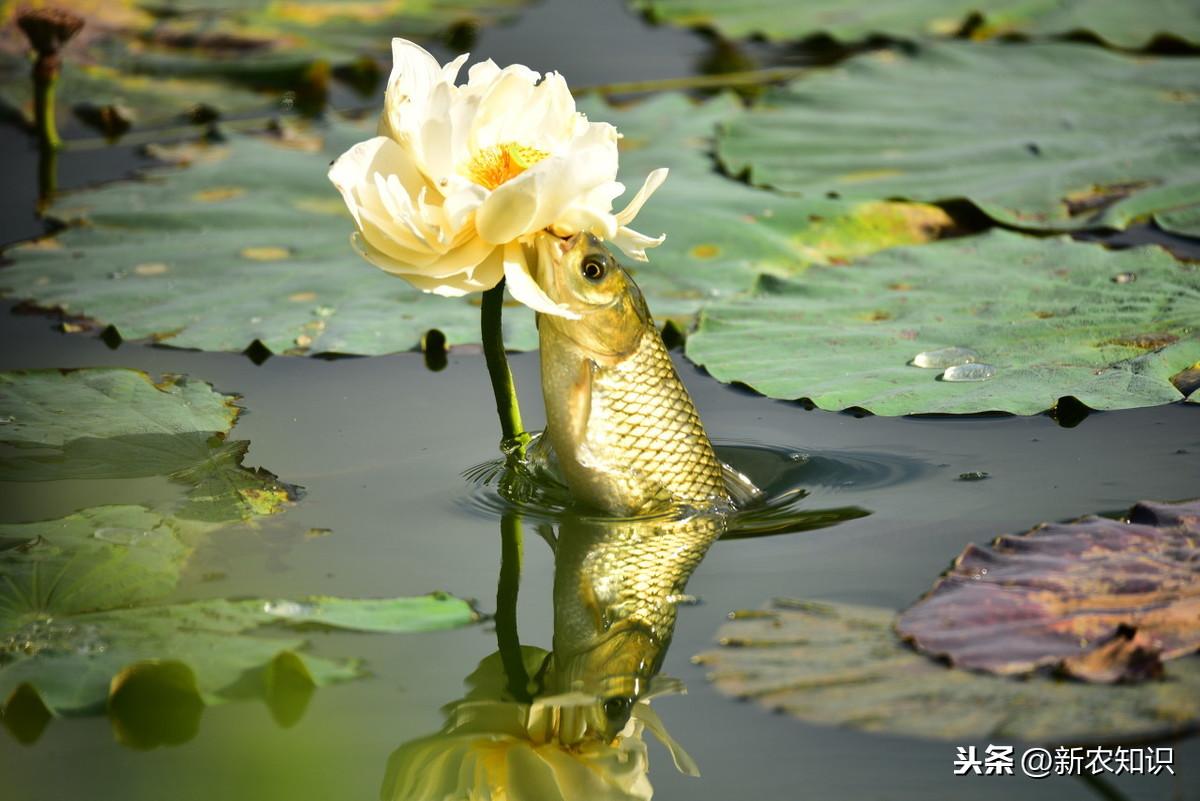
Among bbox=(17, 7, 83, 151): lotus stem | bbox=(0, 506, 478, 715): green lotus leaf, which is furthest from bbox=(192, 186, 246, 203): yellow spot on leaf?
bbox=(0, 506, 478, 715): green lotus leaf

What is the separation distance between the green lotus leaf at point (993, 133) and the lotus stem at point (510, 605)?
217 centimetres

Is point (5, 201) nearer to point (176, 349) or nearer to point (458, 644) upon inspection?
point (176, 349)

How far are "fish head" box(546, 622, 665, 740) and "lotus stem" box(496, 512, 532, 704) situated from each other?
6 centimetres

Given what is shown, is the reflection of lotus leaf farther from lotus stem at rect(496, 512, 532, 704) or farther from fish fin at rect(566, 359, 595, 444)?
fish fin at rect(566, 359, 595, 444)

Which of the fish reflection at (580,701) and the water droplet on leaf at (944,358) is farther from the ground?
the water droplet on leaf at (944,358)

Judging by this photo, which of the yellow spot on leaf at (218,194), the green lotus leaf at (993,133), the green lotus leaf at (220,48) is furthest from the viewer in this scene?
the green lotus leaf at (220,48)

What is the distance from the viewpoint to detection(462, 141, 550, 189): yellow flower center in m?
2.62

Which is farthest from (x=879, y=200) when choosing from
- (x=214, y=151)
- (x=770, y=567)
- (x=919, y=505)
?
(x=214, y=151)

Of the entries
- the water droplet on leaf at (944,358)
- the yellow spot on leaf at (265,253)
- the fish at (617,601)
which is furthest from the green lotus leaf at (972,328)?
the yellow spot on leaf at (265,253)

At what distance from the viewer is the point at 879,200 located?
454 cm

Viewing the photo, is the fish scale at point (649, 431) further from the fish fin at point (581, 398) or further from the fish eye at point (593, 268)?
the fish eye at point (593, 268)

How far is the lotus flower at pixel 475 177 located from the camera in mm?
2504

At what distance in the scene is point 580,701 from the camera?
2.28 meters

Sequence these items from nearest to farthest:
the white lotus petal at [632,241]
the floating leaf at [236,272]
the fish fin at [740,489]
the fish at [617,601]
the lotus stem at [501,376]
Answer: the fish at [617,601] → the white lotus petal at [632,241] → the lotus stem at [501,376] → the fish fin at [740,489] → the floating leaf at [236,272]
